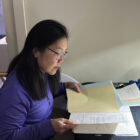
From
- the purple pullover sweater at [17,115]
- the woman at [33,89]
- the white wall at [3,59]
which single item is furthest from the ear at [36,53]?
the white wall at [3,59]

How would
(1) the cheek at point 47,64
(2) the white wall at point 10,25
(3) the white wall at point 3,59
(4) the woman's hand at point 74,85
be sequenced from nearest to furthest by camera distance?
(1) the cheek at point 47,64, (4) the woman's hand at point 74,85, (2) the white wall at point 10,25, (3) the white wall at point 3,59

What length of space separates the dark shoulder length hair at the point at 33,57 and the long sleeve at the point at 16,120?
0.06 meters

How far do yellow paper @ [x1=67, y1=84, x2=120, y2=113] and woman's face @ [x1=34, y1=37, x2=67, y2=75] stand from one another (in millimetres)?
253

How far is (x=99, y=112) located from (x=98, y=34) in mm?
663

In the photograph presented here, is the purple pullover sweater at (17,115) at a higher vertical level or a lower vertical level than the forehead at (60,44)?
lower

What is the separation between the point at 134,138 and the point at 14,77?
64 centimetres

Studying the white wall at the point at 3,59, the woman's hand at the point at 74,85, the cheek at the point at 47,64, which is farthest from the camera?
the white wall at the point at 3,59

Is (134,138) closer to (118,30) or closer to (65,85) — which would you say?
(65,85)

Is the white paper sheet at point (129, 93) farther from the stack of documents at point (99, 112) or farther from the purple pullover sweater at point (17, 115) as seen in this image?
the purple pullover sweater at point (17, 115)

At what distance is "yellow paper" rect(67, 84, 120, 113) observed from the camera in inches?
39.4

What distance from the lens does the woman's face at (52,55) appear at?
884mm

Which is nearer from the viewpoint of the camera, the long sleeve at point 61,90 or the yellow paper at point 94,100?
the yellow paper at point 94,100

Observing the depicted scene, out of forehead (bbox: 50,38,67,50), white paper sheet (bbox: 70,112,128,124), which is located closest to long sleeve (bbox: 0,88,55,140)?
white paper sheet (bbox: 70,112,128,124)

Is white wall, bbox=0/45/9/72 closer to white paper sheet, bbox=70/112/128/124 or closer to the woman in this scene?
the woman
